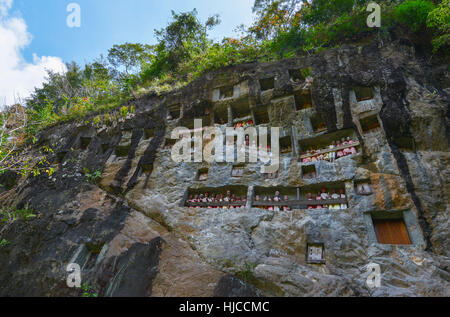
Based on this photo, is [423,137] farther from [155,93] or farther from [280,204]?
[155,93]

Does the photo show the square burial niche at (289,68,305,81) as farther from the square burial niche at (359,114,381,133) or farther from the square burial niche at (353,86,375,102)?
the square burial niche at (359,114,381,133)

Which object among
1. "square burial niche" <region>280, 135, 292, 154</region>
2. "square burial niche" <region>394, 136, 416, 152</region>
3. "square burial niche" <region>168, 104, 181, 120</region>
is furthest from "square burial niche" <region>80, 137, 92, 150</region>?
"square burial niche" <region>394, 136, 416, 152</region>

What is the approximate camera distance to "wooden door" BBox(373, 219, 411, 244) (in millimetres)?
7770

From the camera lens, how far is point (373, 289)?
664cm

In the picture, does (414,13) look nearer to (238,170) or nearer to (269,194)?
(269,194)

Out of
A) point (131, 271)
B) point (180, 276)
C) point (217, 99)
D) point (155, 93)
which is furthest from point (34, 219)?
point (217, 99)

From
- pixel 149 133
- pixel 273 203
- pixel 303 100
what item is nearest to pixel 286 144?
pixel 303 100

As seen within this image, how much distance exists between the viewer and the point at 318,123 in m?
12.1

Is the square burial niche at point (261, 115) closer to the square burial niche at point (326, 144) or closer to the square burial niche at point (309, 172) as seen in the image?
the square burial niche at point (326, 144)

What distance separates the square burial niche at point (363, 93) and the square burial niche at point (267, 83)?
4493 mm

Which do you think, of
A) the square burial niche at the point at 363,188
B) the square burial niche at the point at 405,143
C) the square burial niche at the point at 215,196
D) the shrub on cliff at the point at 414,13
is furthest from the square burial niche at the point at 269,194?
the shrub on cliff at the point at 414,13

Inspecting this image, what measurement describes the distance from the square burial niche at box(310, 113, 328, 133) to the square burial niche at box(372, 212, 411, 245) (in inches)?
194

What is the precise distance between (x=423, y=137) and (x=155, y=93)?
15512 mm

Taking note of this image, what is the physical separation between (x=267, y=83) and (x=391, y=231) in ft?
32.4
